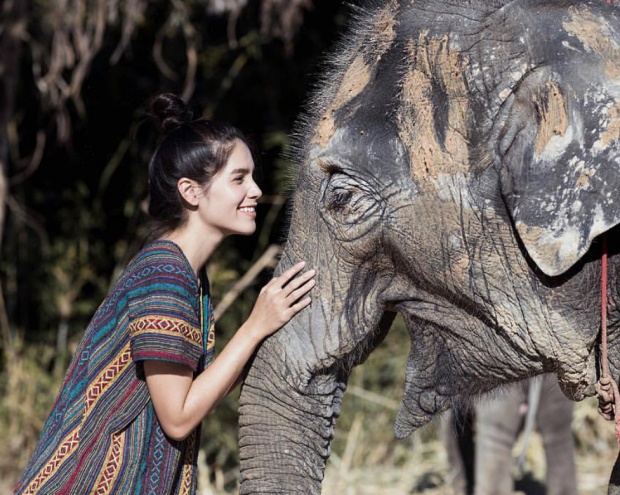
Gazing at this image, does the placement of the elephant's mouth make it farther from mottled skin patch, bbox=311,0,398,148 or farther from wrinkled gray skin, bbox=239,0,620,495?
mottled skin patch, bbox=311,0,398,148

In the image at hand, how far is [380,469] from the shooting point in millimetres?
5559

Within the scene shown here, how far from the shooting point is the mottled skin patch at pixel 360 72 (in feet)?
8.35

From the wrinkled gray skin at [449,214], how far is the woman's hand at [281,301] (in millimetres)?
29

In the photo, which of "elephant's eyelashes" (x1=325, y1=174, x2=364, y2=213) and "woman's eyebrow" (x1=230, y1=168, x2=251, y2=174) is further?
"woman's eyebrow" (x1=230, y1=168, x2=251, y2=174)

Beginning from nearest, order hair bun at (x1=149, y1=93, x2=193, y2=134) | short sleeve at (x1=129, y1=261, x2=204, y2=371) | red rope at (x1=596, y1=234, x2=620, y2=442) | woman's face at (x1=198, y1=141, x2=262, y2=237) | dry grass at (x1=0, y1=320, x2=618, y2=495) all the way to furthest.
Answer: red rope at (x1=596, y1=234, x2=620, y2=442) < short sleeve at (x1=129, y1=261, x2=204, y2=371) < woman's face at (x1=198, y1=141, x2=262, y2=237) < hair bun at (x1=149, y1=93, x2=193, y2=134) < dry grass at (x1=0, y1=320, x2=618, y2=495)

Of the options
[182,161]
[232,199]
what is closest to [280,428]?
[232,199]

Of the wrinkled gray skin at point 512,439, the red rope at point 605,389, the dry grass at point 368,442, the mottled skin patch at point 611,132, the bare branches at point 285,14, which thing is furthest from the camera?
the dry grass at point 368,442

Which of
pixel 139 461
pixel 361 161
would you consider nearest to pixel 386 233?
pixel 361 161

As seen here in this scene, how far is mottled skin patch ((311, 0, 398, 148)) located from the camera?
2.54 metres

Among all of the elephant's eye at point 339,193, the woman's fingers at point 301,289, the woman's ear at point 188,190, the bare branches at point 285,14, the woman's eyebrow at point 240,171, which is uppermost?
the elephant's eye at point 339,193

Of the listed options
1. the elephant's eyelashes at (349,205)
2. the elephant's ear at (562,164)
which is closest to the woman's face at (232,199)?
the elephant's eyelashes at (349,205)

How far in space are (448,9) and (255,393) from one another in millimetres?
935

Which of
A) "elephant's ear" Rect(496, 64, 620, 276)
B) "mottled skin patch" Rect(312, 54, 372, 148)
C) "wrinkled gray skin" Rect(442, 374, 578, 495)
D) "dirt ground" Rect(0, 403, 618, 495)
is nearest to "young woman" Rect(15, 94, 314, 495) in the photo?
"mottled skin patch" Rect(312, 54, 372, 148)

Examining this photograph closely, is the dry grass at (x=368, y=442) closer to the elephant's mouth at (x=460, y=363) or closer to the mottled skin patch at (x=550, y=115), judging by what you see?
the elephant's mouth at (x=460, y=363)
